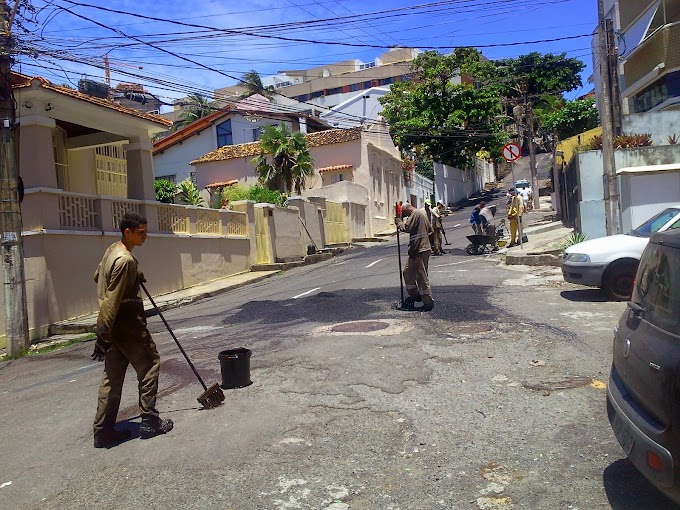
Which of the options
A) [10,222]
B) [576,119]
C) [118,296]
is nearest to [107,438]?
[118,296]

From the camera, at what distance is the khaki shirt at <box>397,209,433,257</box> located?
10.1 meters

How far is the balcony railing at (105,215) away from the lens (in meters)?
12.8

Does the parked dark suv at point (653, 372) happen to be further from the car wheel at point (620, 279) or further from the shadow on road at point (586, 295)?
the shadow on road at point (586, 295)

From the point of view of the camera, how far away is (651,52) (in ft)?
78.8

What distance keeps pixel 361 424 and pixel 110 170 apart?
50.1 feet

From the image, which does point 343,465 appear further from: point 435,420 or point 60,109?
point 60,109

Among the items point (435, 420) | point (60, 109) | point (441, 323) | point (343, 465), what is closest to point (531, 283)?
point (441, 323)

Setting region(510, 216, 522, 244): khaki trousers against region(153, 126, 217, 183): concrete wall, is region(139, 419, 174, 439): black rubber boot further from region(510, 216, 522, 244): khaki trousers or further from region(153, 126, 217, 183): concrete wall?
region(153, 126, 217, 183): concrete wall

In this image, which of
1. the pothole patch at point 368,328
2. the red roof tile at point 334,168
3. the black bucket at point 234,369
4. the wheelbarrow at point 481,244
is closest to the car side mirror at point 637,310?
the black bucket at point 234,369

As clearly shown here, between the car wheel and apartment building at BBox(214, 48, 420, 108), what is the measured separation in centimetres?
6538

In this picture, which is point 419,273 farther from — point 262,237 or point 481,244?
point 262,237

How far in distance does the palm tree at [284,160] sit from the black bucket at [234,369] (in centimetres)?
2380

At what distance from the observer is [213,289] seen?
16.9 meters

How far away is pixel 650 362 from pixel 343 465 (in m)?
2.20
